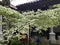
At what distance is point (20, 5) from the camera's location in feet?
51.1

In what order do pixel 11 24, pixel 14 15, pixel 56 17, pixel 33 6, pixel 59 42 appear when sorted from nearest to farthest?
1. pixel 56 17
2. pixel 14 15
3. pixel 11 24
4. pixel 59 42
5. pixel 33 6

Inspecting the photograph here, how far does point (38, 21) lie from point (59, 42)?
727 centimetres

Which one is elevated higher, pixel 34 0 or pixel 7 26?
pixel 34 0

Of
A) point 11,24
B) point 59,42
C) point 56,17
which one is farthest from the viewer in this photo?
point 59,42

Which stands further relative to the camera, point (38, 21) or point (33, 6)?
point (33, 6)

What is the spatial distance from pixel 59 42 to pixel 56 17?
7376mm

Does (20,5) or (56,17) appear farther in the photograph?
(20,5)

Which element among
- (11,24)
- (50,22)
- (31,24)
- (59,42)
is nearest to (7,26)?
(11,24)

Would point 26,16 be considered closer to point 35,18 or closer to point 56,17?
point 35,18

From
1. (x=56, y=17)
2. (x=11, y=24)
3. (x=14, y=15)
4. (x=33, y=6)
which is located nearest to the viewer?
(x=56, y=17)

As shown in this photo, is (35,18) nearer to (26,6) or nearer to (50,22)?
(50,22)

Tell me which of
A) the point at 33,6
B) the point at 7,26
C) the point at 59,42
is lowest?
the point at 59,42

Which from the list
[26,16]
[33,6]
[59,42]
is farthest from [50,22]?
[33,6]

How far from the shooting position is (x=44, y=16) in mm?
4953
